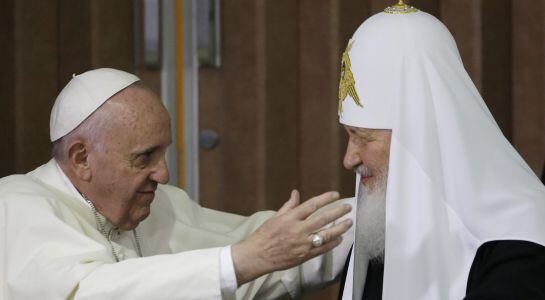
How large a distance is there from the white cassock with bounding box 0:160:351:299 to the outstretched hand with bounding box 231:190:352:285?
131 millimetres

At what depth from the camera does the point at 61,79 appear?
4914 millimetres

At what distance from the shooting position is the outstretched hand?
9.45ft

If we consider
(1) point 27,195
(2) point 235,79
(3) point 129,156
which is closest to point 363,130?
(3) point 129,156

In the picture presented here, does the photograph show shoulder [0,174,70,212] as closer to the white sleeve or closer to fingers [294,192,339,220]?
the white sleeve

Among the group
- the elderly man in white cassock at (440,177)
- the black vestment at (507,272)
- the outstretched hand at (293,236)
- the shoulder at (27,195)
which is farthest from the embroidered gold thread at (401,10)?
the shoulder at (27,195)

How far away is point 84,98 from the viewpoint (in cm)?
344

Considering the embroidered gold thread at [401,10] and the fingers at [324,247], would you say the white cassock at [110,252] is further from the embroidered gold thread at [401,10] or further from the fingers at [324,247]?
the embroidered gold thread at [401,10]

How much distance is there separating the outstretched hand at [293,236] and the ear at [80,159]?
2.22 ft

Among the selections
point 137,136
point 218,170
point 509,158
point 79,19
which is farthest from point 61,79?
point 509,158

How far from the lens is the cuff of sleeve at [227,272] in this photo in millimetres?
3016

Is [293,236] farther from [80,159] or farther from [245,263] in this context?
[80,159]

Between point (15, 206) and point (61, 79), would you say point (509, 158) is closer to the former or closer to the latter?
point (15, 206)

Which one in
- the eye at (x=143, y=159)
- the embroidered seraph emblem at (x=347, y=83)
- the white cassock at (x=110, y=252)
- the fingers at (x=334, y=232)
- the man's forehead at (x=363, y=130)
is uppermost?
the embroidered seraph emblem at (x=347, y=83)

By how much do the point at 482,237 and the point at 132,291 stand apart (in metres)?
0.88
